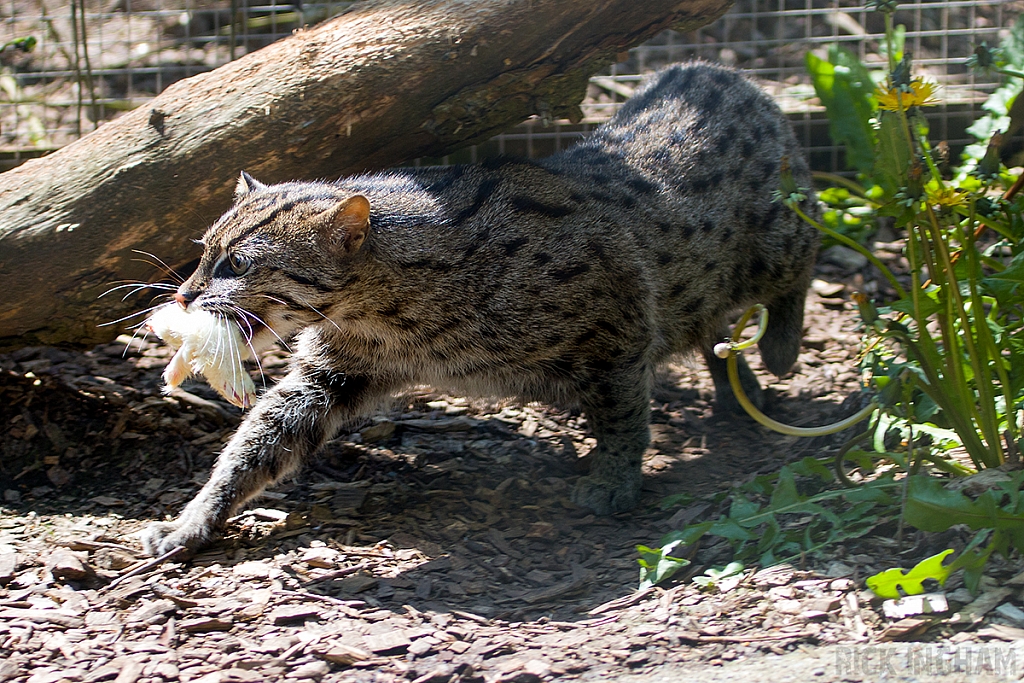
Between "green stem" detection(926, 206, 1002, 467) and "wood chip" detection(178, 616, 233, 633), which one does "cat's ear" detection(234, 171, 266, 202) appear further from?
"green stem" detection(926, 206, 1002, 467)

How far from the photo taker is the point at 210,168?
5.15 meters

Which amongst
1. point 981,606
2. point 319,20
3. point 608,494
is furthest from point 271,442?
point 319,20

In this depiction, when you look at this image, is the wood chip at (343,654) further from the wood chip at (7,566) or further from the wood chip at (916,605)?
the wood chip at (916,605)

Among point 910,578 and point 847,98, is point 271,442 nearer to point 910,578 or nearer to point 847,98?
point 910,578

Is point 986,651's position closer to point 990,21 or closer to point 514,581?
point 514,581

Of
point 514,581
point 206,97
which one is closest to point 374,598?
point 514,581

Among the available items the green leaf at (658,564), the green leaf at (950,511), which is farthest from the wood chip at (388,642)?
the green leaf at (950,511)

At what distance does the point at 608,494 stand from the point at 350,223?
1886mm

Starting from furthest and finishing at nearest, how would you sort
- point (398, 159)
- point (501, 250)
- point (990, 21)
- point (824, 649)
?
point (990, 21), point (398, 159), point (501, 250), point (824, 649)

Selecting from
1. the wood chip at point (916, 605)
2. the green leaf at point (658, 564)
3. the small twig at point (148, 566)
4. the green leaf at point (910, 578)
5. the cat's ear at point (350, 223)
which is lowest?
the small twig at point (148, 566)

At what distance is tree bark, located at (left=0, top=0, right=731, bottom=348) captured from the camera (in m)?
5.00

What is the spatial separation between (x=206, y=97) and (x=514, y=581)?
3.12m

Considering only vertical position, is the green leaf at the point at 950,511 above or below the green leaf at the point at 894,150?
below

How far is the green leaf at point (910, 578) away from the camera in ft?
11.1
